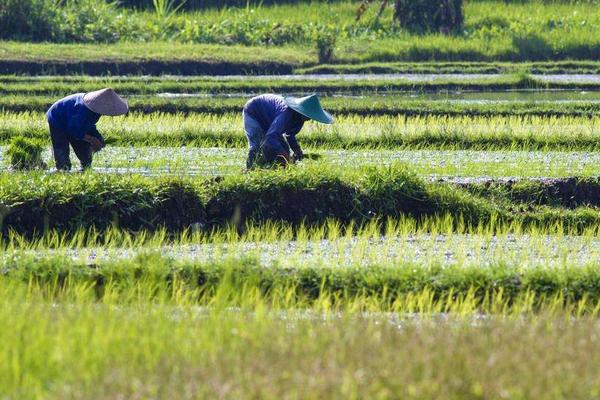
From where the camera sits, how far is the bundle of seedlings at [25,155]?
9.73m

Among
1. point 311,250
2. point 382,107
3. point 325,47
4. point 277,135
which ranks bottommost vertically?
point 325,47

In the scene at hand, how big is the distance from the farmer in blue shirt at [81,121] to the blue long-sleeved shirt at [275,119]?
0.97 metres

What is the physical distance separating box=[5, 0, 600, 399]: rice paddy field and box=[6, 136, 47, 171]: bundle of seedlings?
46mm

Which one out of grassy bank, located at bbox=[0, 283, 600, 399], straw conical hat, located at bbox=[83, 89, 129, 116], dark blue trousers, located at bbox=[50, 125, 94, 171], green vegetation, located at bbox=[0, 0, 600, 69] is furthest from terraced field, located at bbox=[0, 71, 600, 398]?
green vegetation, located at bbox=[0, 0, 600, 69]

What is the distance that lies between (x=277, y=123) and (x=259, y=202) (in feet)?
1.93

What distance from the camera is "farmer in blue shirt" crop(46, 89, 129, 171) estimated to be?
29.6 feet

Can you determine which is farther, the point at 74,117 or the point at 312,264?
the point at 74,117

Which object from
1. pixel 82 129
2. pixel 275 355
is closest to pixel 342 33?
pixel 82 129

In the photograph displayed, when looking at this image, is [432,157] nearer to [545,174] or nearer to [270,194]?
[545,174]

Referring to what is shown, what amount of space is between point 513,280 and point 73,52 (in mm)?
15659

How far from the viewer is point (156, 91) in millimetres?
17734

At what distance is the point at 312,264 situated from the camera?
21.6ft

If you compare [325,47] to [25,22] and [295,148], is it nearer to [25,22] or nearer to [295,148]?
[25,22]

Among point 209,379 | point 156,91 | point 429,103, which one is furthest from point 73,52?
point 209,379
